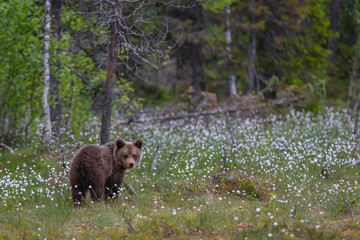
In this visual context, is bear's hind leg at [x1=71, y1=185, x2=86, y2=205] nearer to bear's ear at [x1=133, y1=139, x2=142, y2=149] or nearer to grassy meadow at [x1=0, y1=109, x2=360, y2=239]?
grassy meadow at [x1=0, y1=109, x2=360, y2=239]

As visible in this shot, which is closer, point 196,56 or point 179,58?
point 196,56

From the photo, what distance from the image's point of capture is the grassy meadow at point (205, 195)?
676 centimetres

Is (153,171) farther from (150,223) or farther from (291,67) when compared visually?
(291,67)

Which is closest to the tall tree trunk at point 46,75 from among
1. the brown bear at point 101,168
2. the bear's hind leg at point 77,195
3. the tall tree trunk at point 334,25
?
the brown bear at point 101,168

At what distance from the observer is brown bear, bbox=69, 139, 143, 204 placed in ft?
26.6

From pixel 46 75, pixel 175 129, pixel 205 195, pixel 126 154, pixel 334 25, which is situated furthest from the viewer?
pixel 334 25

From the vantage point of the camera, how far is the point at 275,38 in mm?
21828

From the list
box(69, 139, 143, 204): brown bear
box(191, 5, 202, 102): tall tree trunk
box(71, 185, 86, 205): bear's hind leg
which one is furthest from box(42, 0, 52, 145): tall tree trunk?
box(191, 5, 202, 102): tall tree trunk

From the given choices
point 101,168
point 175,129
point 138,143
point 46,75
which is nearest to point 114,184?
point 101,168

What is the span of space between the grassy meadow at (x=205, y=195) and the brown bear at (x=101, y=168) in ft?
0.94

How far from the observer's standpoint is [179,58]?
23.1m

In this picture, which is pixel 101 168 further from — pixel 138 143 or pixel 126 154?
pixel 138 143

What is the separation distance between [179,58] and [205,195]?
14987 millimetres

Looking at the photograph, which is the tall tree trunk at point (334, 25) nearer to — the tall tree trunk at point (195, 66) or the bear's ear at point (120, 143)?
the tall tree trunk at point (195, 66)
